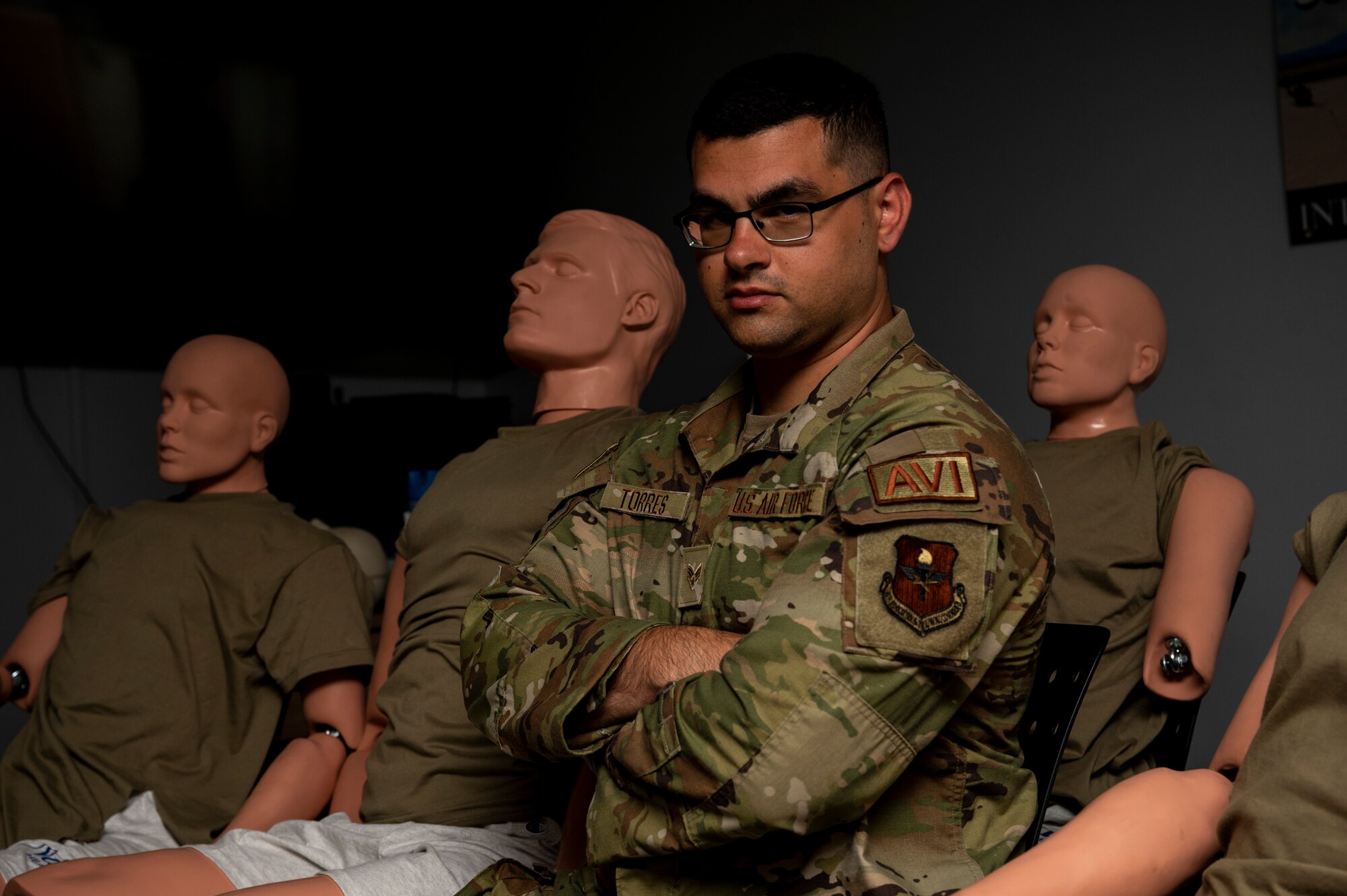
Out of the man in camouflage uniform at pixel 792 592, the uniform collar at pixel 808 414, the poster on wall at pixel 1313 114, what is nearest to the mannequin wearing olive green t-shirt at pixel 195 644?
the man in camouflage uniform at pixel 792 592

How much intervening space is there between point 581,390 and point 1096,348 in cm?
110

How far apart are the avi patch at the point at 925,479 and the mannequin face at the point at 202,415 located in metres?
1.88

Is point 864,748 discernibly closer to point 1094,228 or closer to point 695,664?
point 695,664

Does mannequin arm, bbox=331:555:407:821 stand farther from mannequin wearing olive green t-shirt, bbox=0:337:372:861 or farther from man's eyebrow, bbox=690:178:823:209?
man's eyebrow, bbox=690:178:823:209

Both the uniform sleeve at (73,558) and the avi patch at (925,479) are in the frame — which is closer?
the avi patch at (925,479)

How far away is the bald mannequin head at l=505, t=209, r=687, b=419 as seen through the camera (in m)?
2.55

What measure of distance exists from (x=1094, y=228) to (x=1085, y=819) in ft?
7.68

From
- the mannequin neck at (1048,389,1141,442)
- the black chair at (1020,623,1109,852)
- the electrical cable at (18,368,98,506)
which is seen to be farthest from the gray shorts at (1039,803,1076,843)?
the electrical cable at (18,368,98,506)

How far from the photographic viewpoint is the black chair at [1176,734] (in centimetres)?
207

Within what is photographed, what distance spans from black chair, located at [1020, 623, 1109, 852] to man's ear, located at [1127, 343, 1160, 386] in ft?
3.16

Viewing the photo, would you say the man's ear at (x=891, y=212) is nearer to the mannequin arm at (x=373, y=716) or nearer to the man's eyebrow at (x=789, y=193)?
the man's eyebrow at (x=789, y=193)

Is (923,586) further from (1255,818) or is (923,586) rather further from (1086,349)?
(1086,349)

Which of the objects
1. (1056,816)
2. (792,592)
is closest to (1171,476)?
(1056,816)

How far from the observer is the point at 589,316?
8.43 feet
